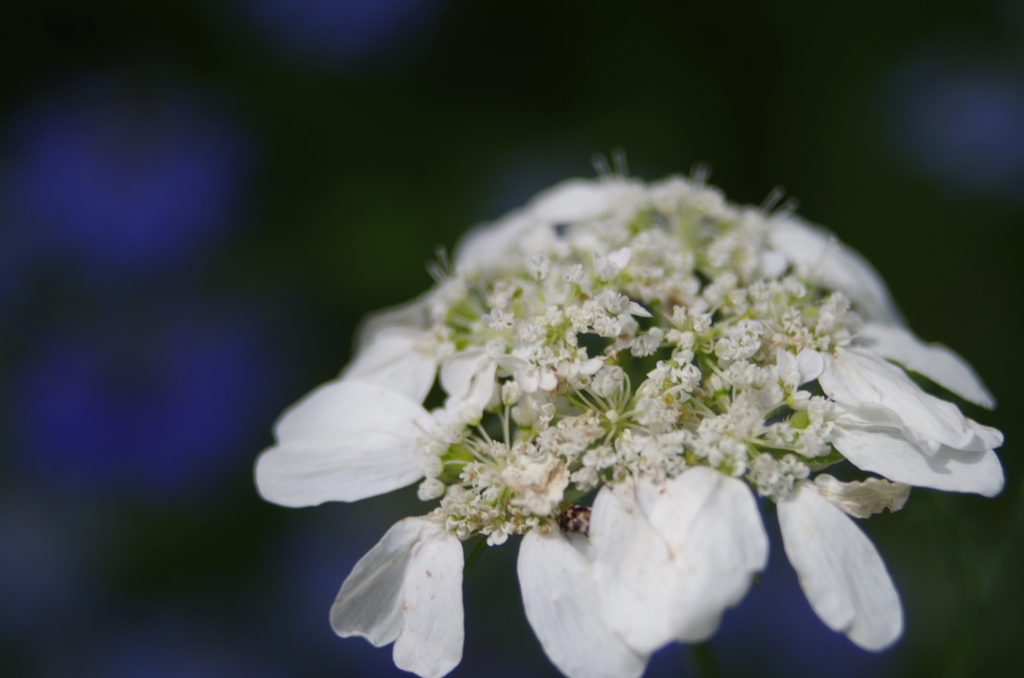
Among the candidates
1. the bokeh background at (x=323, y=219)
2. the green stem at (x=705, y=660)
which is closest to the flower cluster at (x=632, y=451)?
the green stem at (x=705, y=660)

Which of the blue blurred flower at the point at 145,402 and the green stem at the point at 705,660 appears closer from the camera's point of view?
the green stem at the point at 705,660

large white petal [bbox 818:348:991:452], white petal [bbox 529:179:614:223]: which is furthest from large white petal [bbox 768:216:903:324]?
white petal [bbox 529:179:614:223]

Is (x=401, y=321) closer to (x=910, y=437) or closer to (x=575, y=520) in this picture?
(x=575, y=520)

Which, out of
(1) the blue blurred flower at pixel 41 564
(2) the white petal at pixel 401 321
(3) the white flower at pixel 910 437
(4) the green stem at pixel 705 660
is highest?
(2) the white petal at pixel 401 321

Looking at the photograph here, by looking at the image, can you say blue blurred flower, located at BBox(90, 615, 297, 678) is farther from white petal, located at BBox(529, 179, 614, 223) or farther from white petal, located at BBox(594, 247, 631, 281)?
white petal, located at BBox(594, 247, 631, 281)

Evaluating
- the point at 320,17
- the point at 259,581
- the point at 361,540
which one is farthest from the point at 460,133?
the point at 259,581

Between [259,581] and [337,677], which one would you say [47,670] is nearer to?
[259,581]

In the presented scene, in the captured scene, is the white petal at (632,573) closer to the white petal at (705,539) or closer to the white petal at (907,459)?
the white petal at (705,539)
